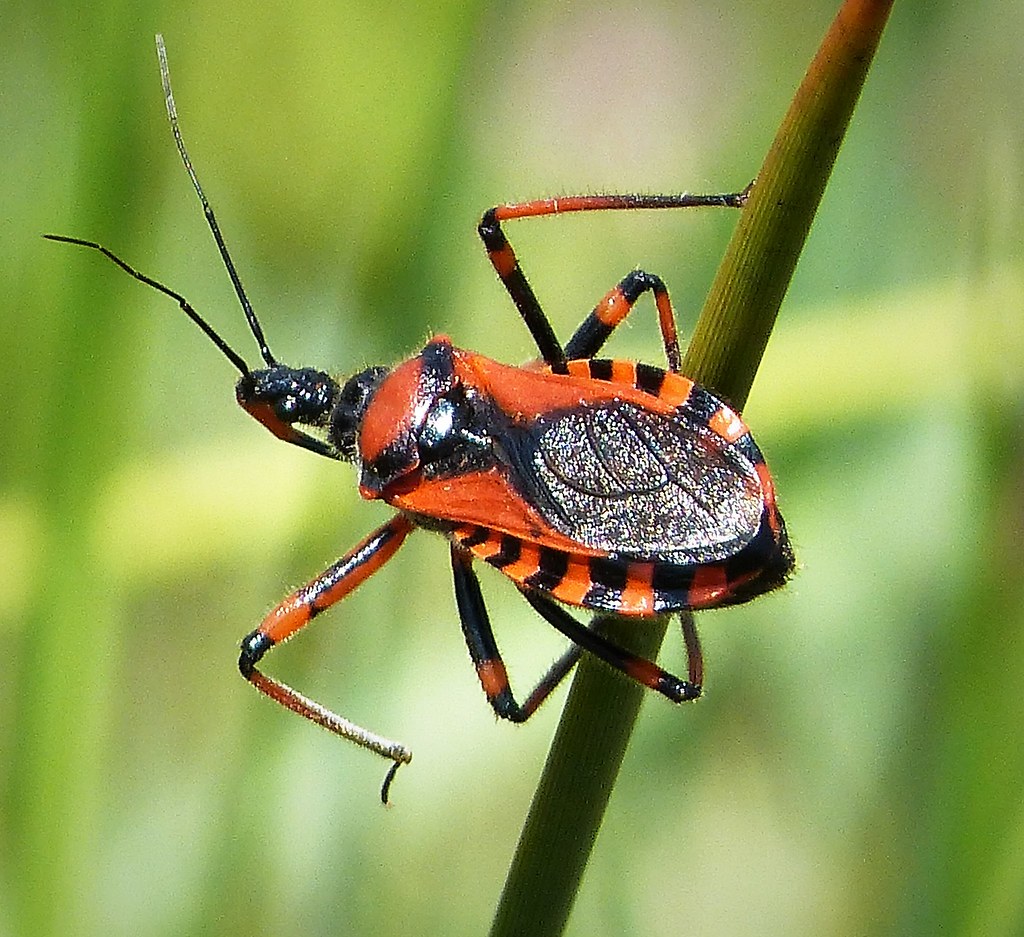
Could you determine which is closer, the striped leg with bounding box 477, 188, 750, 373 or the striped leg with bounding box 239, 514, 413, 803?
the striped leg with bounding box 477, 188, 750, 373

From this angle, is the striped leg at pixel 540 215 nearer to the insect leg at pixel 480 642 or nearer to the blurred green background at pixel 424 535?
the insect leg at pixel 480 642

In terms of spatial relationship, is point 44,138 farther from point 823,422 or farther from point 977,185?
point 977,185

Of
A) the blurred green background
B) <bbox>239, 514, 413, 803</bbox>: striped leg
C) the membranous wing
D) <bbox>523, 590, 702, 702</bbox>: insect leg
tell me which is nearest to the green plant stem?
<bbox>523, 590, 702, 702</bbox>: insect leg

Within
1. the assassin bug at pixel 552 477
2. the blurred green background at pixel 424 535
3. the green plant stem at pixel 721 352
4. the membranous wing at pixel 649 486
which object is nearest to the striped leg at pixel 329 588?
the assassin bug at pixel 552 477

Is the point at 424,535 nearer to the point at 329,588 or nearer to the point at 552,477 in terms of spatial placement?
the point at 329,588

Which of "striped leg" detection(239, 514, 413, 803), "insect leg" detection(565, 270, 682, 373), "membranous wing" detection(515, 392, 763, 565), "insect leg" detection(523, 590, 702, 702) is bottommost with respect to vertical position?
"striped leg" detection(239, 514, 413, 803)

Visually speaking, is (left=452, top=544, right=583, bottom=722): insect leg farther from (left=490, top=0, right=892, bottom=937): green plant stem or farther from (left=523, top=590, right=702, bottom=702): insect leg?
(left=490, top=0, right=892, bottom=937): green plant stem

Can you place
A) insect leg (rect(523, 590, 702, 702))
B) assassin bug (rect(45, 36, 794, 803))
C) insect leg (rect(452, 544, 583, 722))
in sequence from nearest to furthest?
insect leg (rect(523, 590, 702, 702)) → assassin bug (rect(45, 36, 794, 803)) → insect leg (rect(452, 544, 583, 722))

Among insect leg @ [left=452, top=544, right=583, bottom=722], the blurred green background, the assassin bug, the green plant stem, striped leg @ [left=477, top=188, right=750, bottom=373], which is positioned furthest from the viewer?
the blurred green background

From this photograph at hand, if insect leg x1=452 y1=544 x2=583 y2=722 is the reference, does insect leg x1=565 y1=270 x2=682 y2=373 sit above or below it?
above
